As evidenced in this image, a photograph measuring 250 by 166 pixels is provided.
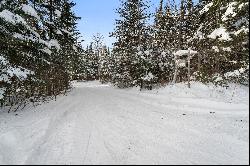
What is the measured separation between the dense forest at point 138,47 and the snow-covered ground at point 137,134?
3.30 ft

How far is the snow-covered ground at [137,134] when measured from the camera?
21.2 feet

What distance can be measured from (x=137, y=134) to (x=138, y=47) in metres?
16.9

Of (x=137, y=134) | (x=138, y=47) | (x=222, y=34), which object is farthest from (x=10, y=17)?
(x=138, y=47)

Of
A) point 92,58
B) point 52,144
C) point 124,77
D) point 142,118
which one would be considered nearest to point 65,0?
point 124,77

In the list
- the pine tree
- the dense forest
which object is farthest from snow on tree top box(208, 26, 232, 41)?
the pine tree

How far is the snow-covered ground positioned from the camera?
21.2 ft

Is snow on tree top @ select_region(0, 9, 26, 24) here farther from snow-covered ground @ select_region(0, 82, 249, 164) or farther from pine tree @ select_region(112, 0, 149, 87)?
pine tree @ select_region(112, 0, 149, 87)

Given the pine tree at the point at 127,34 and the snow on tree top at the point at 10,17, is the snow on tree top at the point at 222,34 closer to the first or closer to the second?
the snow on tree top at the point at 10,17

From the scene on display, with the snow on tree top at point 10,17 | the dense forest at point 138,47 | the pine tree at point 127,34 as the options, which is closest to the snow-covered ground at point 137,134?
the dense forest at point 138,47

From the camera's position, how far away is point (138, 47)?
24688 millimetres

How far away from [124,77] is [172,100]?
1350cm

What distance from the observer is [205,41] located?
44.6 ft

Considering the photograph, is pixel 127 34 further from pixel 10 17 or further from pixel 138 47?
pixel 10 17

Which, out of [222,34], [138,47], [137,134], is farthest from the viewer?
[138,47]
